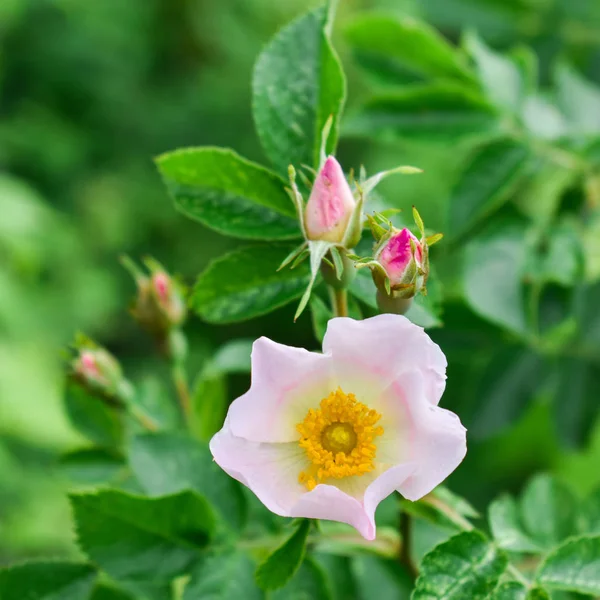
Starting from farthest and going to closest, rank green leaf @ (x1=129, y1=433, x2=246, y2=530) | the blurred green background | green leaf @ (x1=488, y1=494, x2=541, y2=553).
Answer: the blurred green background < green leaf @ (x1=129, y1=433, x2=246, y2=530) < green leaf @ (x1=488, y1=494, x2=541, y2=553)

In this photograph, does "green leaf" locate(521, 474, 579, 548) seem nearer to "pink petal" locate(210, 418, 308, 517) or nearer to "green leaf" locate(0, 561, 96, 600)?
"pink petal" locate(210, 418, 308, 517)

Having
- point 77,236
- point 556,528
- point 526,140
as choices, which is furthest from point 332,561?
point 77,236

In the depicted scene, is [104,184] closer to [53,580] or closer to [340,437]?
[53,580]

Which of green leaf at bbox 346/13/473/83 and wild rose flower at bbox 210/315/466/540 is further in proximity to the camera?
green leaf at bbox 346/13/473/83

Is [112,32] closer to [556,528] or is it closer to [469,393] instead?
[469,393]

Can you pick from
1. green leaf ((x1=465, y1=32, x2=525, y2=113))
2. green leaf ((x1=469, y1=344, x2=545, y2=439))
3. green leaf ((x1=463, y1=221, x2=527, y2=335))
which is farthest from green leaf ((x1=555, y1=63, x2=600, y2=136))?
green leaf ((x1=469, y1=344, x2=545, y2=439))

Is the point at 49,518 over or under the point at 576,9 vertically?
under

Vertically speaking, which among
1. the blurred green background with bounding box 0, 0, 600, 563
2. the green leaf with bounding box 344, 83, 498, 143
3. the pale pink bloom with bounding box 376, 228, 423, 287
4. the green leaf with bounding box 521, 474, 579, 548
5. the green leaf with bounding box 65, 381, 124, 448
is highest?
the pale pink bloom with bounding box 376, 228, 423, 287

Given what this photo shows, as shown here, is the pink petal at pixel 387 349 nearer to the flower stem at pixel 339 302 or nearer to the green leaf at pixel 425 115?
the flower stem at pixel 339 302
